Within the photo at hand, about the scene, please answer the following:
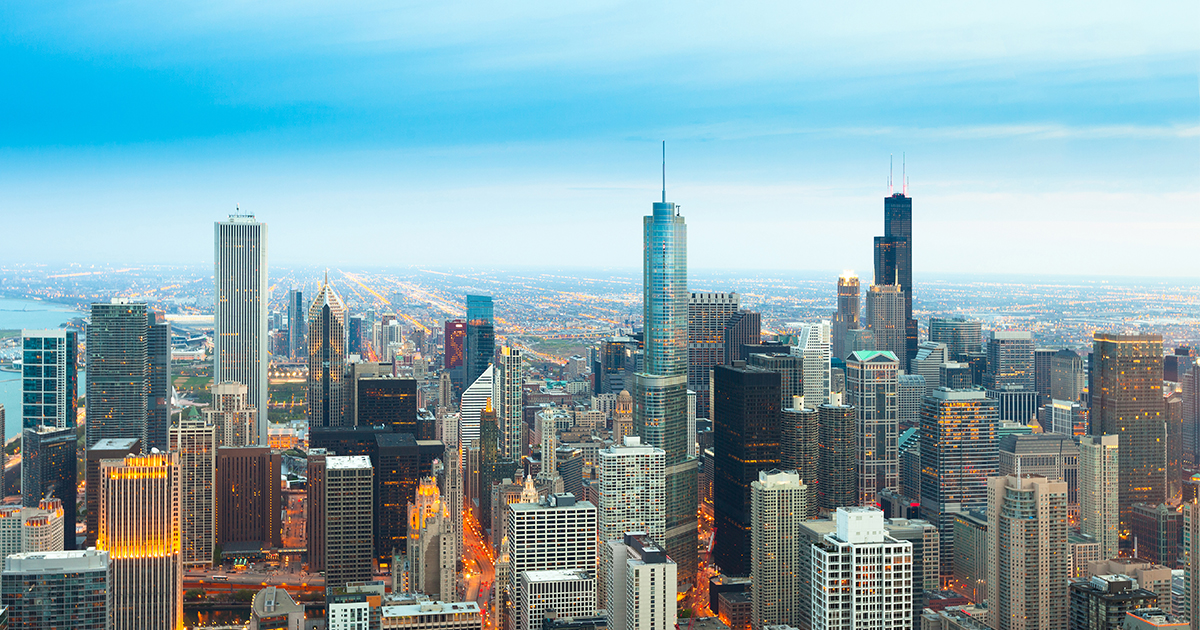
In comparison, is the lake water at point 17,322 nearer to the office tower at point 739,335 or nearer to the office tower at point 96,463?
the office tower at point 96,463

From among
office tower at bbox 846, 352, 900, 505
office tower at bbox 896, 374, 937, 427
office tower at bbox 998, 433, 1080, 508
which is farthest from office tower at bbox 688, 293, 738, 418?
office tower at bbox 998, 433, 1080, 508

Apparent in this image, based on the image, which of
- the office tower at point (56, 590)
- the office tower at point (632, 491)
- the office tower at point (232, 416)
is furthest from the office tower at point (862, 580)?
the office tower at point (232, 416)

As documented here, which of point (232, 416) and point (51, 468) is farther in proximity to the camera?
point (232, 416)

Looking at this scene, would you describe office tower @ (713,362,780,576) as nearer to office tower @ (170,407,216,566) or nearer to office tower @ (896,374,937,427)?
office tower @ (896,374,937,427)

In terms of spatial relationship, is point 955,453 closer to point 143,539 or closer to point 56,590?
point 143,539

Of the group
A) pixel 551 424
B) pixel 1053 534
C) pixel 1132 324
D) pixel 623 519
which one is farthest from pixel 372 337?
pixel 1132 324

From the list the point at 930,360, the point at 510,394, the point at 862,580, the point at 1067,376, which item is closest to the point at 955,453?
the point at 1067,376
